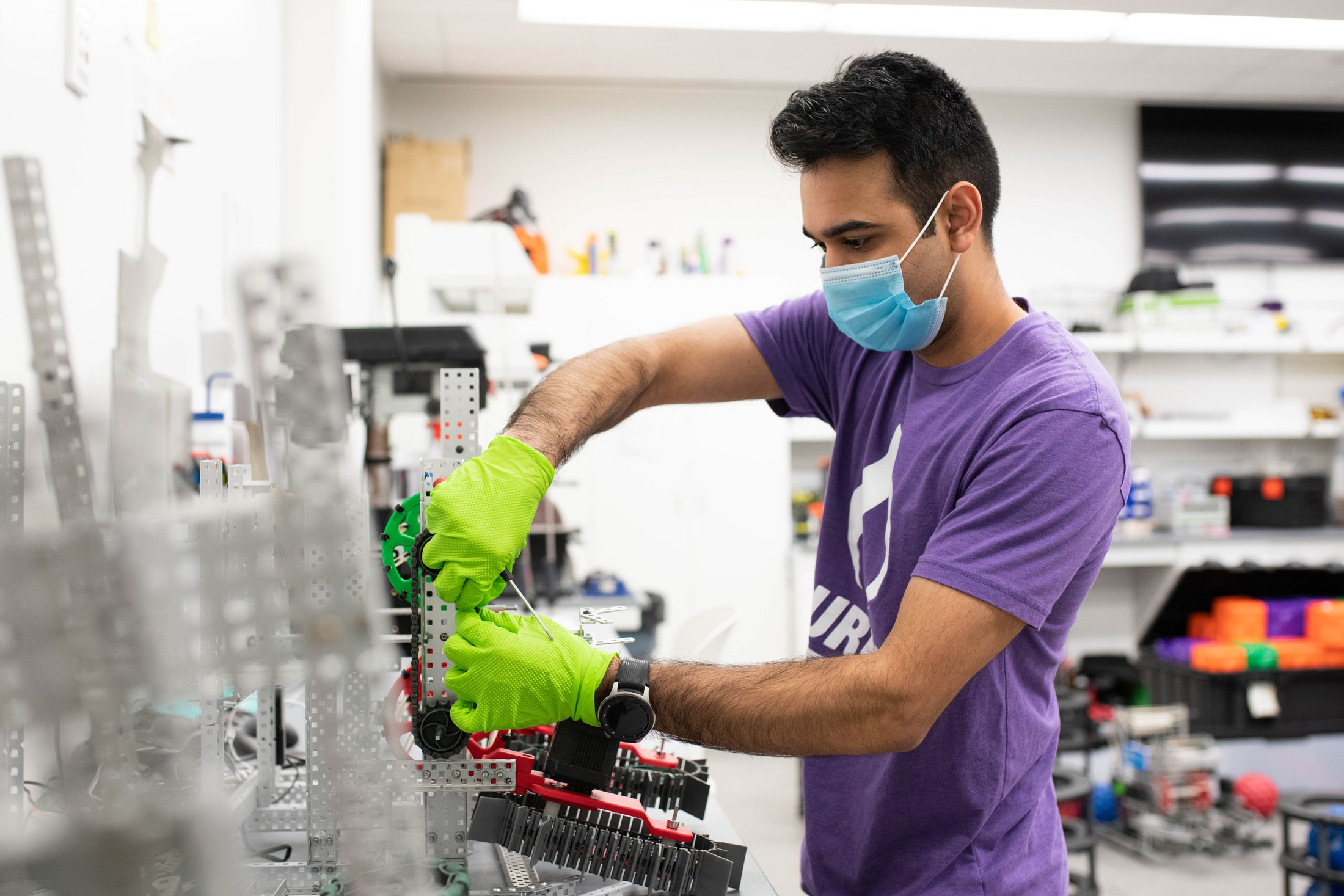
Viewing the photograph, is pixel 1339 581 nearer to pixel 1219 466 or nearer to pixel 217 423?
pixel 1219 466

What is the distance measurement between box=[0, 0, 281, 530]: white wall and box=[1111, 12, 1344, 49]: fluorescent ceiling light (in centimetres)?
342

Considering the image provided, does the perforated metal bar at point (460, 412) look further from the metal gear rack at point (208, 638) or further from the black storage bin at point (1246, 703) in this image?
the black storage bin at point (1246, 703)

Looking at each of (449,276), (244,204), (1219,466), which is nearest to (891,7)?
(449,276)

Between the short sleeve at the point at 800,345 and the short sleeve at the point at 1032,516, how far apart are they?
16.1 inches

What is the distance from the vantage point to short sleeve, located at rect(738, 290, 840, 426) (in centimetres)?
130

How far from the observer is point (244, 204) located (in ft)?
7.57

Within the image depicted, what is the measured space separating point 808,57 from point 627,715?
4.01 metres

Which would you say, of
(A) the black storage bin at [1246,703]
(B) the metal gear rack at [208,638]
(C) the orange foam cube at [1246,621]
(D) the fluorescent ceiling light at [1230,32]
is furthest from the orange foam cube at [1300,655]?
(B) the metal gear rack at [208,638]

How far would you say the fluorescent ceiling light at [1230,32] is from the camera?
3850mm

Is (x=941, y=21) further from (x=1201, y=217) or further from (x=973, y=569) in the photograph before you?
(x=973, y=569)

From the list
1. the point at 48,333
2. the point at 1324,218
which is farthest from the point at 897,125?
the point at 1324,218

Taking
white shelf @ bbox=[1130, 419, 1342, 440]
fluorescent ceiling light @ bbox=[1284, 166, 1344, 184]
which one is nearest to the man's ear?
white shelf @ bbox=[1130, 419, 1342, 440]

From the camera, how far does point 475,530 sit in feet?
2.87

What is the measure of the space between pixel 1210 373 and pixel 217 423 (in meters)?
4.83
